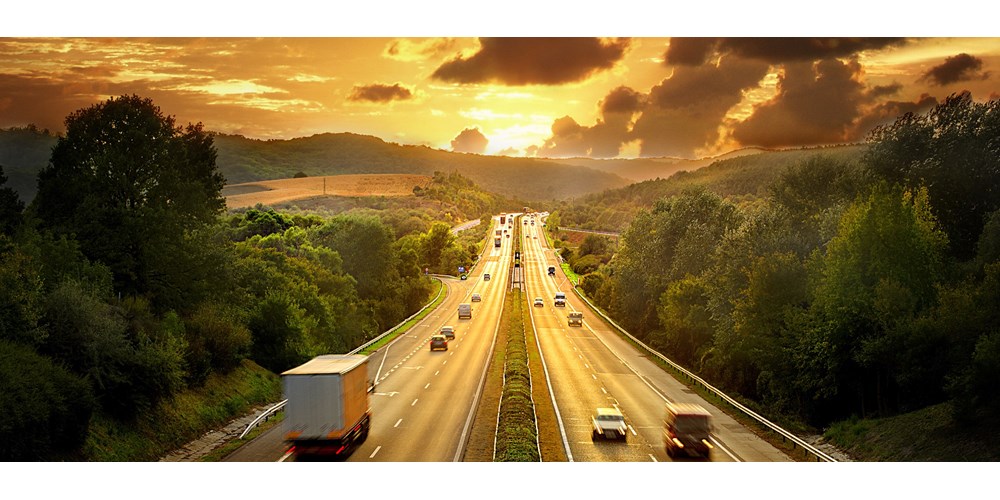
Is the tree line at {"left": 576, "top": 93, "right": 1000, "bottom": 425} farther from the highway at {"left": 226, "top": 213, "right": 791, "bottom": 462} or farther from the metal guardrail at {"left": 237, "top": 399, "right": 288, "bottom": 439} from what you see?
the metal guardrail at {"left": 237, "top": 399, "right": 288, "bottom": 439}

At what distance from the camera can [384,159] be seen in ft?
178

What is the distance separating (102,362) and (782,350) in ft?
106

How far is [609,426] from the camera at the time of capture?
102 ft

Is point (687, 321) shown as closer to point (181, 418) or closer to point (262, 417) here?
point (262, 417)

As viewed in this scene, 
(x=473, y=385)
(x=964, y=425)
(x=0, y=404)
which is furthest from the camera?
(x=473, y=385)

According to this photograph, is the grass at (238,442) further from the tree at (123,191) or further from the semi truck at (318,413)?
the tree at (123,191)

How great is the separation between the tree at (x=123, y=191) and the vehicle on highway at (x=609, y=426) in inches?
908

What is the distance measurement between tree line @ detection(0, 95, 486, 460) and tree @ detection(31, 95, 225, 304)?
64mm

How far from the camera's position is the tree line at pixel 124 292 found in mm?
25938

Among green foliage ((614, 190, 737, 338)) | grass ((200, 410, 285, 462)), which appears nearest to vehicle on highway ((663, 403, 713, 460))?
grass ((200, 410, 285, 462))

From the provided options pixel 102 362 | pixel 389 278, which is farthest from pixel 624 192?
pixel 102 362

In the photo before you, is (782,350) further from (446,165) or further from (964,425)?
(446,165)

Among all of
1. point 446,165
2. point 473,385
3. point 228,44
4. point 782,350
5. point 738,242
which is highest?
point 228,44

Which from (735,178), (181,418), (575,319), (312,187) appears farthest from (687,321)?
(181,418)
